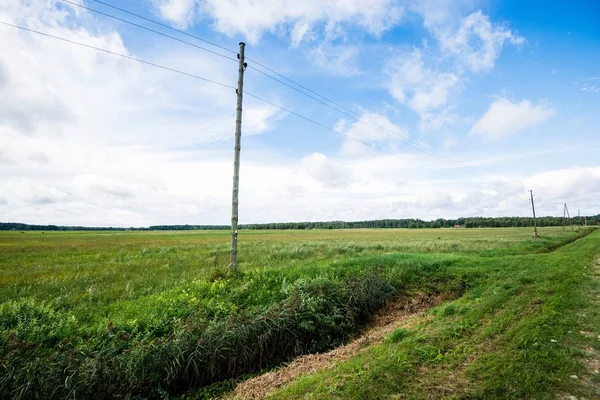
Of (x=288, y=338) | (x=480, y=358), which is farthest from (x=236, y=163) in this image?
(x=480, y=358)

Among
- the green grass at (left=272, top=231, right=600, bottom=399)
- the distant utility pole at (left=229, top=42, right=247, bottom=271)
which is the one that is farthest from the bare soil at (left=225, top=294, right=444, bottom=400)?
the distant utility pole at (left=229, top=42, right=247, bottom=271)

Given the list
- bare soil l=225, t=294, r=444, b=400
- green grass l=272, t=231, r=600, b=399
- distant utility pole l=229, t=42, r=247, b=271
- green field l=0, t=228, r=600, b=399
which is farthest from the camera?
distant utility pole l=229, t=42, r=247, b=271

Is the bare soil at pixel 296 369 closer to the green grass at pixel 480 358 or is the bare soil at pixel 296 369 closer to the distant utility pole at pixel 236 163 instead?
the green grass at pixel 480 358

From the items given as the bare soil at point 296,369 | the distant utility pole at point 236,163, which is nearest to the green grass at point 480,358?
the bare soil at point 296,369

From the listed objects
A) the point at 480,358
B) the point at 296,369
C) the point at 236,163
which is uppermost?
the point at 236,163

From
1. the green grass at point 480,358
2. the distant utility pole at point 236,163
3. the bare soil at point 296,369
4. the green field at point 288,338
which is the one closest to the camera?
the green grass at point 480,358

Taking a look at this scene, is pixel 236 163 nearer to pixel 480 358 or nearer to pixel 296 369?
pixel 296 369

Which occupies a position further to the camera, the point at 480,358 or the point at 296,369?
the point at 296,369

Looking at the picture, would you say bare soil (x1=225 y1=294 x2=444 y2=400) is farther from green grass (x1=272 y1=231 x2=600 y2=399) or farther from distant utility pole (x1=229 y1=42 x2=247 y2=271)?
distant utility pole (x1=229 y1=42 x2=247 y2=271)

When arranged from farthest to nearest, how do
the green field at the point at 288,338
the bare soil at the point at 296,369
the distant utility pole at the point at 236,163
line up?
the distant utility pole at the point at 236,163
the bare soil at the point at 296,369
the green field at the point at 288,338

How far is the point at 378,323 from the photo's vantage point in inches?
391

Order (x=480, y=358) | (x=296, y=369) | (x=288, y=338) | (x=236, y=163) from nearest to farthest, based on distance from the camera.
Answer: (x=480, y=358) → (x=296, y=369) → (x=288, y=338) → (x=236, y=163)

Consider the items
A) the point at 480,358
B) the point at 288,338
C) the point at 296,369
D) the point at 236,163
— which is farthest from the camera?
the point at 236,163

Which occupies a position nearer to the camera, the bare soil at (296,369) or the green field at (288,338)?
the green field at (288,338)
